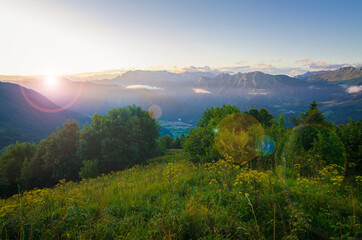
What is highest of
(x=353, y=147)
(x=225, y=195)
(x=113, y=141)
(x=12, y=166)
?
(x=353, y=147)

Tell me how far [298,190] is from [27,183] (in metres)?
42.3

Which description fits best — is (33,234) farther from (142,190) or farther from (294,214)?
(294,214)

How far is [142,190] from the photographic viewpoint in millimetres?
7434

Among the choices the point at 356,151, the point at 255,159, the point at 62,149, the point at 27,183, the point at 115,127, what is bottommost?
the point at 27,183

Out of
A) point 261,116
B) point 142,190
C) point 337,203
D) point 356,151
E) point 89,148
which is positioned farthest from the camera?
point 261,116

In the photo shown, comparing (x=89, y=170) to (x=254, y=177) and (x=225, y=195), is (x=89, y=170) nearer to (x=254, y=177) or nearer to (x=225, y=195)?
(x=225, y=195)

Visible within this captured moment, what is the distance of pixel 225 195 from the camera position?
5.95 m

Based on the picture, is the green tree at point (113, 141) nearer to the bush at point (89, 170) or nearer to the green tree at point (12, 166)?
the bush at point (89, 170)

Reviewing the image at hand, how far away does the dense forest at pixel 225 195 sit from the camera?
4230 millimetres

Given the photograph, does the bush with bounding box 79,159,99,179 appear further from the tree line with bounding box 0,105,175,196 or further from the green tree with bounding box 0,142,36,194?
the green tree with bounding box 0,142,36,194

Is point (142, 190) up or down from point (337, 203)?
down

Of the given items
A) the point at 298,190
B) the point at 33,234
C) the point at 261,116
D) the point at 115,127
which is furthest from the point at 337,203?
the point at 261,116

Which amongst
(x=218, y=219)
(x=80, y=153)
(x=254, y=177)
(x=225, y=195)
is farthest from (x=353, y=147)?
(x=80, y=153)

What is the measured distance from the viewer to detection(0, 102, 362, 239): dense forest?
4.23 m
